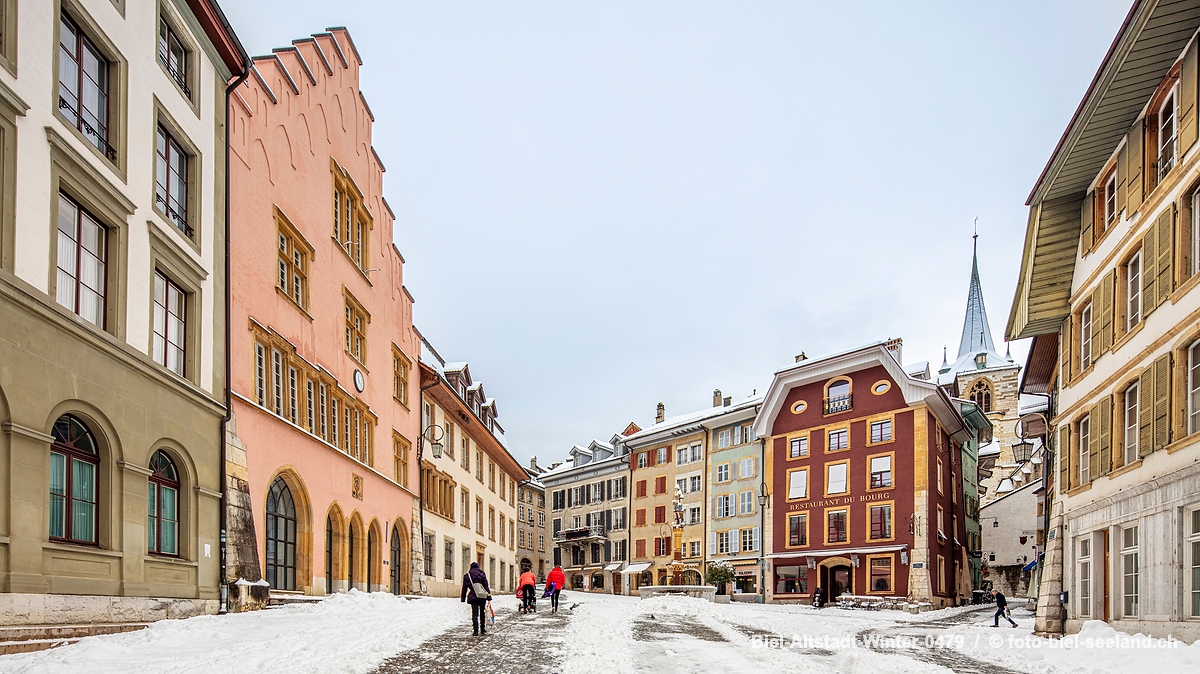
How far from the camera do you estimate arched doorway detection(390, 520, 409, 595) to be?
3400 centimetres

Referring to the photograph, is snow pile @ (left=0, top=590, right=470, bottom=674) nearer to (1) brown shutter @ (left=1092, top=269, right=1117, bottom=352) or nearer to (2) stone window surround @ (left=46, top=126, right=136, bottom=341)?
(2) stone window surround @ (left=46, top=126, right=136, bottom=341)

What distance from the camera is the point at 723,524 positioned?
5975 centimetres

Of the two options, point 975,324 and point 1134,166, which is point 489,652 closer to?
point 1134,166

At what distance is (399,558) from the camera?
116 feet

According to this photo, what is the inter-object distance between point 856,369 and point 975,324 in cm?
7187

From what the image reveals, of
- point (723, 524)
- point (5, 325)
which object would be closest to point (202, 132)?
point (5, 325)

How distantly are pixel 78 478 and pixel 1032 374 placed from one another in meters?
28.0

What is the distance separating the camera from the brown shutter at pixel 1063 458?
2272 cm

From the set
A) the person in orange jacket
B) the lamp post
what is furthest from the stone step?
the lamp post

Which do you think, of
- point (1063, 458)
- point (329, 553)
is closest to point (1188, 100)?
point (1063, 458)

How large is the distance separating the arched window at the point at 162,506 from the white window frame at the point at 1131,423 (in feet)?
59.4

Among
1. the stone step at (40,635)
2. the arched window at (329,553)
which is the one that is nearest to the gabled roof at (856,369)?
the arched window at (329,553)

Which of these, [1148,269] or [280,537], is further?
[280,537]

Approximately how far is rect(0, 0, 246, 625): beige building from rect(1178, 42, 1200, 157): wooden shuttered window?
57.9 ft
